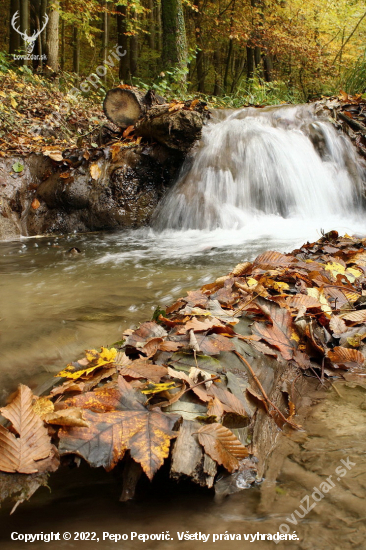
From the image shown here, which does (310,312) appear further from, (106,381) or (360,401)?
(106,381)

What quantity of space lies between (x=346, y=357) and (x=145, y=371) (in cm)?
102

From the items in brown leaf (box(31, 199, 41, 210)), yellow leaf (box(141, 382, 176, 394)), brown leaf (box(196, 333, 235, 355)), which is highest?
brown leaf (box(31, 199, 41, 210))

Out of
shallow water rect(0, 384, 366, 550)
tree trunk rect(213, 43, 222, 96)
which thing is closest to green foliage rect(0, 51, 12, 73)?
shallow water rect(0, 384, 366, 550)

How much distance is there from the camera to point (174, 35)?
1134 centimetres

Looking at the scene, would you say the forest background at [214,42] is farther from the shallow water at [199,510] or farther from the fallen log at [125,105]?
the shallow water at [199,510]

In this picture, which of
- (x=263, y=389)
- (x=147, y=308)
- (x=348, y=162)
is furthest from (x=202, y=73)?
(x=263, y=389)

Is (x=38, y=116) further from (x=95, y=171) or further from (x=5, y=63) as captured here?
(x=5, y=63)

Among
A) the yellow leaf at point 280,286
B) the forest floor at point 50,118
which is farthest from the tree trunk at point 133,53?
the yellow leaf at point 280,286

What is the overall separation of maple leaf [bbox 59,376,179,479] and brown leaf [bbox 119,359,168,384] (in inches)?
7.7

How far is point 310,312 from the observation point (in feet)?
6.89

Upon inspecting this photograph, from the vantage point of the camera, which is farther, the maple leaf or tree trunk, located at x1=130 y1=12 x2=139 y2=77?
tree trunk, located at x1=130 y1=12 x2=139 y2=77

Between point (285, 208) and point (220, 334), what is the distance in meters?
5.61

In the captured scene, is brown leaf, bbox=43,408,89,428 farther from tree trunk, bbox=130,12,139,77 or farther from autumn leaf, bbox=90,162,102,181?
tree trunk, bbox=130,12,139,77

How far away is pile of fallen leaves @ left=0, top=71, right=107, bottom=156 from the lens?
25.7ft
